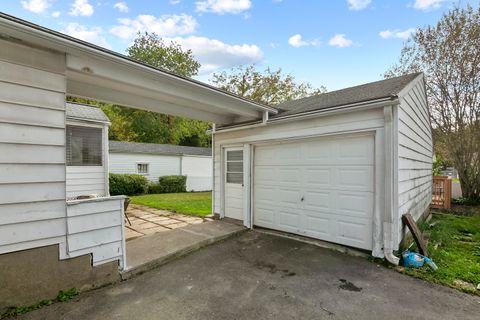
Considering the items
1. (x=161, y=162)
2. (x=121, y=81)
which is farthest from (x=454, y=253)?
(x=161, y=162)

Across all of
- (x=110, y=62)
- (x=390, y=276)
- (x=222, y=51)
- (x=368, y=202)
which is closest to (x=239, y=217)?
(x=368, y=202)

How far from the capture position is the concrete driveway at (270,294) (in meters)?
2.60

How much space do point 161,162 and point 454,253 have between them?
15.1 metres

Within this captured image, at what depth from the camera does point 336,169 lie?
4.58m

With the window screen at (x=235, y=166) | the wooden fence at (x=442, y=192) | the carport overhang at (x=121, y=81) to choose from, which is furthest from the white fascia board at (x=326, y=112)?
the wooden fence at (x=442, y=192)

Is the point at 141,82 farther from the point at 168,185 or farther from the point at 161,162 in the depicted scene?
the point at 161,162

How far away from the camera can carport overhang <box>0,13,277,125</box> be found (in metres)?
2.49

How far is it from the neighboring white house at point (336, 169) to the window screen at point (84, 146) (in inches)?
173

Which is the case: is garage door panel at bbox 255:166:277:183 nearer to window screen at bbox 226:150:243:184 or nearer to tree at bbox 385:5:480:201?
window screen at bbox 226:150:243:184

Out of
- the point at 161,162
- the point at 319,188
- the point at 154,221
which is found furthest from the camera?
the point at 161,162

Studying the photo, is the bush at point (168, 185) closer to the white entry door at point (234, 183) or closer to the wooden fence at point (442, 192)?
the white entry door at point (234, 183)

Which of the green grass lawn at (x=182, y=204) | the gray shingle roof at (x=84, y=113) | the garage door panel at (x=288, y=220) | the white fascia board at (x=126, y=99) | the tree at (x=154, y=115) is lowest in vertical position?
the green grass lawn at (x=182, y=204)

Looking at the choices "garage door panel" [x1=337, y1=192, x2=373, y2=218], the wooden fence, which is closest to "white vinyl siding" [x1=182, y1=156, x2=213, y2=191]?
the wooden fence

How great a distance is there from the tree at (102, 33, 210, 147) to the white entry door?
17814 mm
